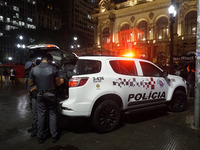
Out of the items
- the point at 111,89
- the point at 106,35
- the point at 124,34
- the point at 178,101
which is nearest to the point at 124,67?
the point at 111,89

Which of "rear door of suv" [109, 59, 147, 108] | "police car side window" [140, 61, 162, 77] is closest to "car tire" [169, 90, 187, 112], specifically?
"police car side window" [140, 61, 162, 77]

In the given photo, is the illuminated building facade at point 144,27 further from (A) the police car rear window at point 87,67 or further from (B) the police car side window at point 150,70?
(A) the police car rear window at point 87,67

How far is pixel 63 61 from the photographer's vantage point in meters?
5.62

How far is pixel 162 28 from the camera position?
30.0 meters

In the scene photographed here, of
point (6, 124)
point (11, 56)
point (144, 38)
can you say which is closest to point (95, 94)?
point (6, 124)

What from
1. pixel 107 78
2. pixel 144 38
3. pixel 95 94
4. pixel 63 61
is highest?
pixel 144 38

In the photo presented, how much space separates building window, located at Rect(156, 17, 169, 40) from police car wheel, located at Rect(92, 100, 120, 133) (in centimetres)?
2864

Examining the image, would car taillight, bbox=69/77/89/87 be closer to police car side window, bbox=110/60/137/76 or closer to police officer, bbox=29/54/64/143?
police officer, bbox=29/54/64/143

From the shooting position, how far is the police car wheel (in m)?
4.00

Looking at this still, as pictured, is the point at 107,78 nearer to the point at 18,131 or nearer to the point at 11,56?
the point at 18,131

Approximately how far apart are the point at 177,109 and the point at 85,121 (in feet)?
11.0

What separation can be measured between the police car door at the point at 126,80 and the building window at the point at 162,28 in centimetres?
2775

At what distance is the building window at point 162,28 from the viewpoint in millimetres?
29477

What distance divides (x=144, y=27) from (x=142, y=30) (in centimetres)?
65
